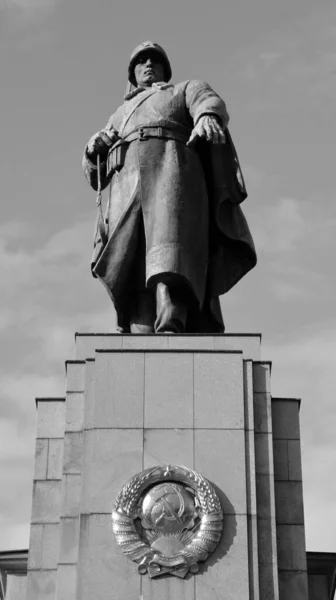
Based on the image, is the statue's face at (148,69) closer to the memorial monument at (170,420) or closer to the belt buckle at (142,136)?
the memorial monument at (170,420)

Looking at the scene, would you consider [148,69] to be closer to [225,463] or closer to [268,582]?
[225,463]

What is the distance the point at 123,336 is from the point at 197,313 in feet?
5.43

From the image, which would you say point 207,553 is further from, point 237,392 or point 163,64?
point 163,64

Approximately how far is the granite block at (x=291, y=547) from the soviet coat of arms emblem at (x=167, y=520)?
791mm

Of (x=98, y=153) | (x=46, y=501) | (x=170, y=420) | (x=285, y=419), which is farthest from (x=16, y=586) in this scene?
(x=98, y=153)

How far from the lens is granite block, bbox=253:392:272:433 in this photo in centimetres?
1330

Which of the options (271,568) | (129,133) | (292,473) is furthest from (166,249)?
(271,568)

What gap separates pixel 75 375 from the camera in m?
13.8

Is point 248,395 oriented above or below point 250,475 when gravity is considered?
above

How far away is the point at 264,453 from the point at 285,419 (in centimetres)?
64

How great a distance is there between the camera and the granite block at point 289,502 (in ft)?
42.5

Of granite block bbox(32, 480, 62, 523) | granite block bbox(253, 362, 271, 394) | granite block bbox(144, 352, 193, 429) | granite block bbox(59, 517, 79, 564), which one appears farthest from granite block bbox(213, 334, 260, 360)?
granite block bbox(59, 517, 79, 564)

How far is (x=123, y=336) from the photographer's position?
1403 centimetres

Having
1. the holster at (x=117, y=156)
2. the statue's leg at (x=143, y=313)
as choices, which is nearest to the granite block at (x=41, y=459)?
the statue's leg at (x=143, y=313)
